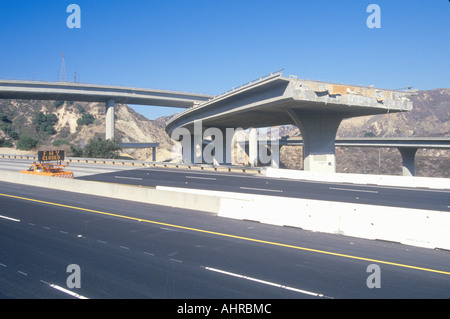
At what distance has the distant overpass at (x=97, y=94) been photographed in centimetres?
6222

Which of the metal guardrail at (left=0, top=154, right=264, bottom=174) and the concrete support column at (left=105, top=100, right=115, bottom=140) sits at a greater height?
the concrete support column at (left=105, top=100, right=115, bottom=140)

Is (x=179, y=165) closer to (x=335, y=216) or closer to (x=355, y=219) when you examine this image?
→ (x=335, y=216)

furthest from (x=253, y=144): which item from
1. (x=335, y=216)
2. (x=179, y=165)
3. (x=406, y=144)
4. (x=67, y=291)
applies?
(x=67, y=291)

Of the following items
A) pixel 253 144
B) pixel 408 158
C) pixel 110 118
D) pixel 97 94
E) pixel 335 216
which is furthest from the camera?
pixel 110 118

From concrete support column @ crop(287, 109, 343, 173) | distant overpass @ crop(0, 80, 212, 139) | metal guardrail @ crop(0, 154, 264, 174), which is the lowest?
metal guardrail @ crop(0, 154, 264, 174)

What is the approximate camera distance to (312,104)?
31.2m

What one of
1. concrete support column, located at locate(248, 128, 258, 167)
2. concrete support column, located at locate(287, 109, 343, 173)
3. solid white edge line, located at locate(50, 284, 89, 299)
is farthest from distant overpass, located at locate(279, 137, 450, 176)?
solid white edge line, located at locate(50, 284, 89, 299)

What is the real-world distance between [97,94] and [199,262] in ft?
212

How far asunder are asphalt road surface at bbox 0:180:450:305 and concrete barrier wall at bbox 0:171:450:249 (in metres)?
0.46

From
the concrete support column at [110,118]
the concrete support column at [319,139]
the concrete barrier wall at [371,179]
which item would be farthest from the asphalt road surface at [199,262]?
the concrete support column at [110,118]

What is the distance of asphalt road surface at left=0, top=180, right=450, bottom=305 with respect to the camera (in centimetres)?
704

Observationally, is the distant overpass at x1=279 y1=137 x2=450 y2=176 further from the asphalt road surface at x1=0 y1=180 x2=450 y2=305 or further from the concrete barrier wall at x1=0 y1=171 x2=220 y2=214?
the asphalt road surface at x1=0 y1=180 x2=450 y2=305
